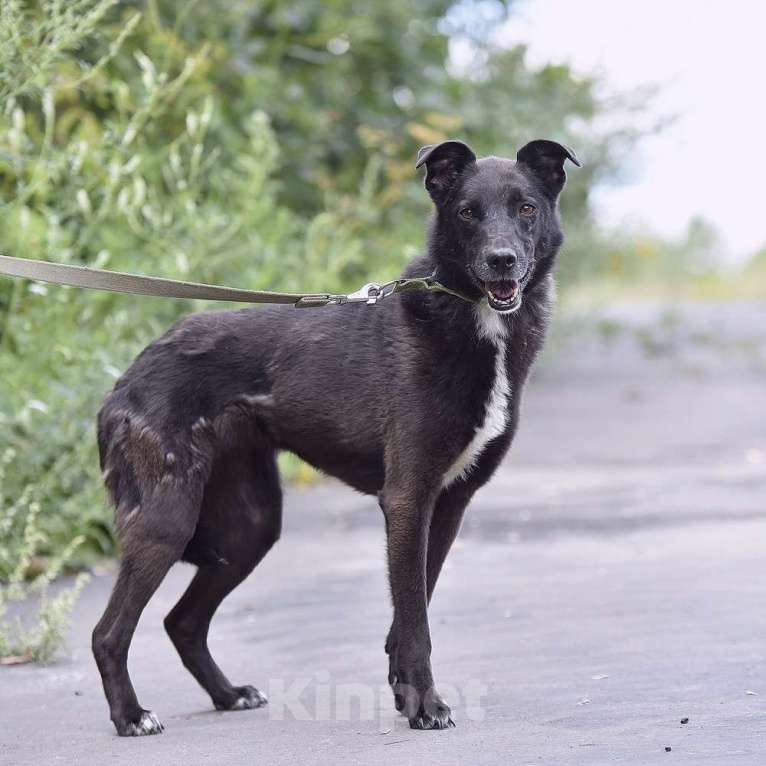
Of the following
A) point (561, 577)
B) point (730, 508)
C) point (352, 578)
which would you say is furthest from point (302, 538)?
point (730, 508)

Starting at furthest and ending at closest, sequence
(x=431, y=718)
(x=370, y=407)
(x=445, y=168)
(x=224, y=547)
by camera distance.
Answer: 1. (x=224, y=547)
2. (x=445, y=168)
3. (x=370, y=407)
4. (x=431, y=718)

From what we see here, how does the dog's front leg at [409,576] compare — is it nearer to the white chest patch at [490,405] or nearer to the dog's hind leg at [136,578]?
the white chest patch at [490,405]

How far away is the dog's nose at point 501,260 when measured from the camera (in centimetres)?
421

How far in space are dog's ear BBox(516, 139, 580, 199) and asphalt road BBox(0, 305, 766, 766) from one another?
1633mm

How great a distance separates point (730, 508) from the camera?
8.24 m

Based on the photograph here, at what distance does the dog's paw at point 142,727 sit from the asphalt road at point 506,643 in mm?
56

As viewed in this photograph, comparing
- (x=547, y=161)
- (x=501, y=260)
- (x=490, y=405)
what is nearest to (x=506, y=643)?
(x=490, y=405)

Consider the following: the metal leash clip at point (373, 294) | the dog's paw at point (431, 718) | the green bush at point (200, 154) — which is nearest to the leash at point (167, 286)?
the metal leash clip at point (373, 294)

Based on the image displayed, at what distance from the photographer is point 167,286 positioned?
175 inches

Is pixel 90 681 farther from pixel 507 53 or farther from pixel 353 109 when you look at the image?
pixel 507 53

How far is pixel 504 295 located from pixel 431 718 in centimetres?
130

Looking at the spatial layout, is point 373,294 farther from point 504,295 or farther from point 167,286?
point 167,286

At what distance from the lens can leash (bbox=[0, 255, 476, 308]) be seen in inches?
166

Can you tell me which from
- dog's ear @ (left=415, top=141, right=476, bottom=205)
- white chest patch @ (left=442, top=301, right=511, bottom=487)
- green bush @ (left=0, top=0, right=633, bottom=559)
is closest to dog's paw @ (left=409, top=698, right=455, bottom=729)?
white chest patch @ (left=442, top=301, right=511, bottom=487)
